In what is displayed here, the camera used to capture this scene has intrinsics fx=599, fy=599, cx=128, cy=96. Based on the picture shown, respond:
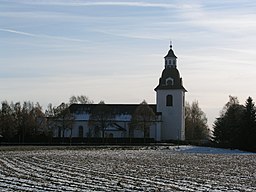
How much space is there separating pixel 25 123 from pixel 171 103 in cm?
2734

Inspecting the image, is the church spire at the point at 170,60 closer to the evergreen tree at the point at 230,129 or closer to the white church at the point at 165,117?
the white church at the point at 165,117

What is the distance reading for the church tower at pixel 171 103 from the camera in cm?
11138

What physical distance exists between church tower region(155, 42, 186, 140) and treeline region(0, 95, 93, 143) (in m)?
18.4

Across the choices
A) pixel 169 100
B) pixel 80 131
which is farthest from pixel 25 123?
pixel 169 100


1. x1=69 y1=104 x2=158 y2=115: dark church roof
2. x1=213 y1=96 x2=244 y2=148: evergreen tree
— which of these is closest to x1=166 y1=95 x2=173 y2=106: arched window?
x1=69 y1=104 x2=158 y2=115: dark church roof

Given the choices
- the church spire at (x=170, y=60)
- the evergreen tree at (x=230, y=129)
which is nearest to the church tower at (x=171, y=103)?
the church spire at (x=170, y=60)

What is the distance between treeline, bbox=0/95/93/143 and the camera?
3952 inches

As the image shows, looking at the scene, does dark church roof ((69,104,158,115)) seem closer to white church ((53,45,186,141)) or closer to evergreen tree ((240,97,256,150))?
white church ((53,45,186,141))

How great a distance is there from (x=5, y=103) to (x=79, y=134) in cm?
1501

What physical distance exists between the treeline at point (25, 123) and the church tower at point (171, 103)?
1837 cm

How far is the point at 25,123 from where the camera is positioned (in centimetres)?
10388

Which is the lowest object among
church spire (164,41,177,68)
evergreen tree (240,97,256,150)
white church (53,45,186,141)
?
evergreen tree (240,97,256,150)

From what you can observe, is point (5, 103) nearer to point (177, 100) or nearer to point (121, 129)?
point (121, 129)

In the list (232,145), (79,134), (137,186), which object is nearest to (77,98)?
(79,134)
